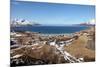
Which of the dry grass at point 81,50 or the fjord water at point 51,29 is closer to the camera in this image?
the fjord water at point 51,29

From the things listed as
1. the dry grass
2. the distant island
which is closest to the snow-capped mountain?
the distant island

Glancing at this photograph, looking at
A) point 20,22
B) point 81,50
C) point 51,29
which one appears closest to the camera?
point 20,22

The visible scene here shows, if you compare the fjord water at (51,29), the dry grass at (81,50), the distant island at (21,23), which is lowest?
the dry grass at (81,50)

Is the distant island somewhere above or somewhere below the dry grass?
above

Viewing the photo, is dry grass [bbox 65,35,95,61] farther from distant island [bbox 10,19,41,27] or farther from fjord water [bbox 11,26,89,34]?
distant island [bbox 10,19,41,27]

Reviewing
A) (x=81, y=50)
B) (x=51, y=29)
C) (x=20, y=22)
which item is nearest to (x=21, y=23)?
(x=20, y=22)

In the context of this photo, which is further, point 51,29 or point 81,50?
point 81,50

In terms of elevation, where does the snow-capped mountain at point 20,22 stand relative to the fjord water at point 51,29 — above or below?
above

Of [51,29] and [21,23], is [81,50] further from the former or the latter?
[21,23]

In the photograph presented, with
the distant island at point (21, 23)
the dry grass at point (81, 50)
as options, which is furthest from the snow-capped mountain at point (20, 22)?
the dry grass at point (81, 50)

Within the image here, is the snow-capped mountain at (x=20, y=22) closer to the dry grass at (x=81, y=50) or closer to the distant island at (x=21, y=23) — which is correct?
the distant island at (x=21, y=23)
